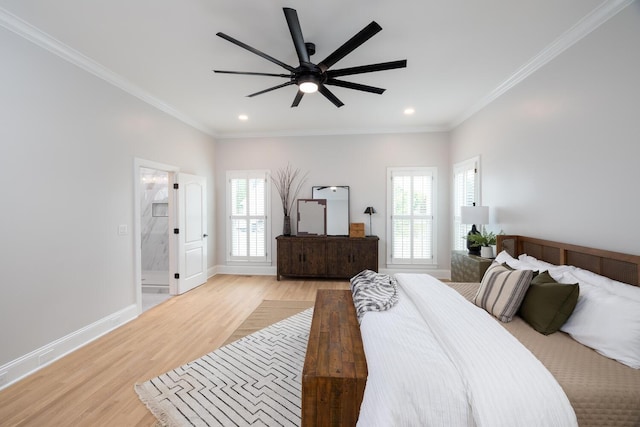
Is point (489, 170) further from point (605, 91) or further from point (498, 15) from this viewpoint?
point (498, 15)

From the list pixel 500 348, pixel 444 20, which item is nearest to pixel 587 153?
pixel 444 20

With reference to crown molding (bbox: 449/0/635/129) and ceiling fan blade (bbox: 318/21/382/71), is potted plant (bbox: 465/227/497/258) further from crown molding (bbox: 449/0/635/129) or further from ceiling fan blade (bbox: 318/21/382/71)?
ceiling fan blade (bbox: 318/21/382/71)

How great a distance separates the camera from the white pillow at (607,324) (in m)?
1.38

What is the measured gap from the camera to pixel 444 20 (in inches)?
85.9

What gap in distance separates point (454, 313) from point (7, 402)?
10.8ft

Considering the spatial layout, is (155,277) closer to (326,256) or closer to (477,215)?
(326,256)

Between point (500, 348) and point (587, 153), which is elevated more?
point (587, 153)

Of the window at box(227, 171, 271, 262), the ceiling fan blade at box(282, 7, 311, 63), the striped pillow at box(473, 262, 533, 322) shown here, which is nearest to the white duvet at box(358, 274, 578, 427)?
the striped pillow at box(473, 262, 533, 322)

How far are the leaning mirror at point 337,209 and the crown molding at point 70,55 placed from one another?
309 centimetres

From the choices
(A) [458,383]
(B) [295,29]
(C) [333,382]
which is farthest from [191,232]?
(A) [458,383]

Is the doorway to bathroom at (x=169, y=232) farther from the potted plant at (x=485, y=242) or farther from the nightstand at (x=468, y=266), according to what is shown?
the potted plant at (x=485, y=242)

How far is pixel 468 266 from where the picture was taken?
3.42 metres

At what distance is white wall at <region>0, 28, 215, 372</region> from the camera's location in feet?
7.10

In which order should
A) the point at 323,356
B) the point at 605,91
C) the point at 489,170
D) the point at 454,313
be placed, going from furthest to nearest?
the point at 489,170
the point at 605,91
the point at 454,313
the point at 323,356
